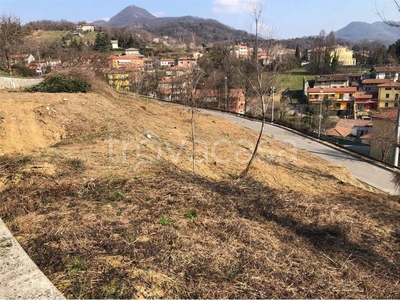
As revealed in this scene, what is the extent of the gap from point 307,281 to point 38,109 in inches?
332

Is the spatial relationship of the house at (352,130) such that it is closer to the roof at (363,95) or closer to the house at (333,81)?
the roof at (363,95)

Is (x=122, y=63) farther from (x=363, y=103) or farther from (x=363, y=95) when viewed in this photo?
(x=363, y=95)

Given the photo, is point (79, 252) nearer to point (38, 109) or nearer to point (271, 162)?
point (38, 109)

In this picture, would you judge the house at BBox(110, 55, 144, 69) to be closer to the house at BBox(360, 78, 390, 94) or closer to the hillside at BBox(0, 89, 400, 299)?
the hillside at BBox(0, 89, 400, 299)

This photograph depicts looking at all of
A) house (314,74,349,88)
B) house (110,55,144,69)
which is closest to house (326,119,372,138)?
house (314,74,349,88)

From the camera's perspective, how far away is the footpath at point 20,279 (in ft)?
5.96

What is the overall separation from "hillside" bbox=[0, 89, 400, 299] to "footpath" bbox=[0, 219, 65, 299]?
1.67 feet

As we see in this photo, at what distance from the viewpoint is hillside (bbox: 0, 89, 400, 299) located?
9.40 ft

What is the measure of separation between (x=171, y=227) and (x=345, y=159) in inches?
537

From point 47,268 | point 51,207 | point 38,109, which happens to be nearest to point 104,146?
point 38,109

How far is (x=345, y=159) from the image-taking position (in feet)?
49.9

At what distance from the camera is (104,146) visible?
7555 mm

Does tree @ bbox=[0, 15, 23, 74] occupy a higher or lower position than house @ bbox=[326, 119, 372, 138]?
higher

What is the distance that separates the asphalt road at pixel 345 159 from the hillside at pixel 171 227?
5.24m
